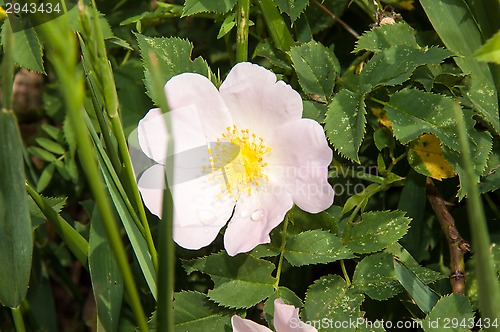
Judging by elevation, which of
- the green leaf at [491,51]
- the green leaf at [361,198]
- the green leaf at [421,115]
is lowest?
the green leaf at [361,198]

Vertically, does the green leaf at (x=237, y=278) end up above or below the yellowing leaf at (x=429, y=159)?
below

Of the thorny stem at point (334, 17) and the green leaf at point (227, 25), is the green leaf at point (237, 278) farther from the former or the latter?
the thorny stem at point (334, 17)

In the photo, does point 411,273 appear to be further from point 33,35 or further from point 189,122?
point 33,35

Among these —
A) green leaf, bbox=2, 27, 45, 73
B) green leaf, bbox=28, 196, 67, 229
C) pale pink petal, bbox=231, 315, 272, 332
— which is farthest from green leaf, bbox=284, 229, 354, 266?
green leaf, bbox=2, 27, 45, 73

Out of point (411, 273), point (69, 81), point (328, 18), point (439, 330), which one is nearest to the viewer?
point (69, 81)

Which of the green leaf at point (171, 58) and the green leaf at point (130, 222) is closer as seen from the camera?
the green leaf at point (130, 222)

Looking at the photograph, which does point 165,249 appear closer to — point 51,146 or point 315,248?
point 315,248

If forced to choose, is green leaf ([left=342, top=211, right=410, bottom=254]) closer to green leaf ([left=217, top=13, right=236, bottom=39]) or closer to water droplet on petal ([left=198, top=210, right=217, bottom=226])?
water droplet on petal ([left=198, top=210, right=217, bottom=226])

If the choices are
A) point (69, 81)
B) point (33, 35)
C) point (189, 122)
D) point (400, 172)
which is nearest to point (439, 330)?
point (400, 172)

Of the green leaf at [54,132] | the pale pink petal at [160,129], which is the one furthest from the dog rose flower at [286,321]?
the green leaf at [54,132]
